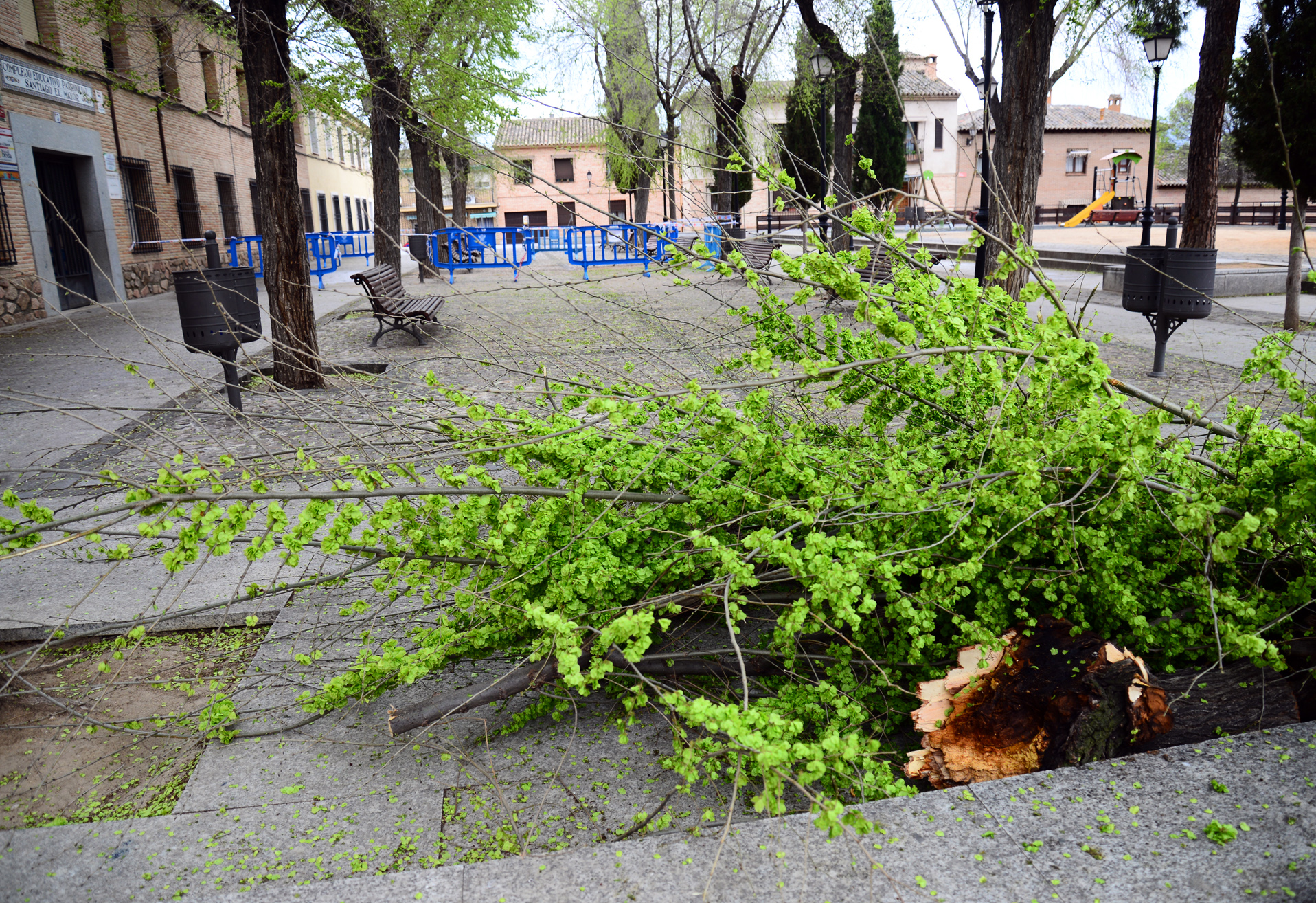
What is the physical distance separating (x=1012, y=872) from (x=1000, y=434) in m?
1.22

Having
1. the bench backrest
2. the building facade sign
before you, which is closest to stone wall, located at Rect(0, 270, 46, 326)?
the building facade sign

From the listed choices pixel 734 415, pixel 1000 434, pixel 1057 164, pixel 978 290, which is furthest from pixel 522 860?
pixel 1057 164

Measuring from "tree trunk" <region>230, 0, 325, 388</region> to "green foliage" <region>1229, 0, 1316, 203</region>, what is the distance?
1012 cm

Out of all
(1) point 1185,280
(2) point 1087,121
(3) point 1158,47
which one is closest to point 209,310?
(1) point 1185,280

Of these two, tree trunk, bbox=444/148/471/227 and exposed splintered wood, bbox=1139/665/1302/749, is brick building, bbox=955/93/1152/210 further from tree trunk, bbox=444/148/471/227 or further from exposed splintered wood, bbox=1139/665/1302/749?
exposed splintered wood, bbox=1139/665/1302/749

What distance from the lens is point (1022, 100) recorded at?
8.92 m

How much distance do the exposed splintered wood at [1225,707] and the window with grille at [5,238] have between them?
15.7 meters

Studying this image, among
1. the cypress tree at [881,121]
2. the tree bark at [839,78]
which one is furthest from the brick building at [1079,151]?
the tree bark at [839,78]

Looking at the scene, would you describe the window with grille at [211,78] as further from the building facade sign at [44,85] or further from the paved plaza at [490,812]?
the paved plaza at [490,812]

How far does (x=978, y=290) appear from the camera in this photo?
294 centimetres

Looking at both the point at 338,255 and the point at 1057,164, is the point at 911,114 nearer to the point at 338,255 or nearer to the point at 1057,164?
the point at 1057,164

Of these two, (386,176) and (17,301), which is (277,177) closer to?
(386,176)

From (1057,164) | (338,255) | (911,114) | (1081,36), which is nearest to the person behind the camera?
(1081,36)

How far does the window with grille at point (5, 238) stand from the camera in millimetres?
13242
